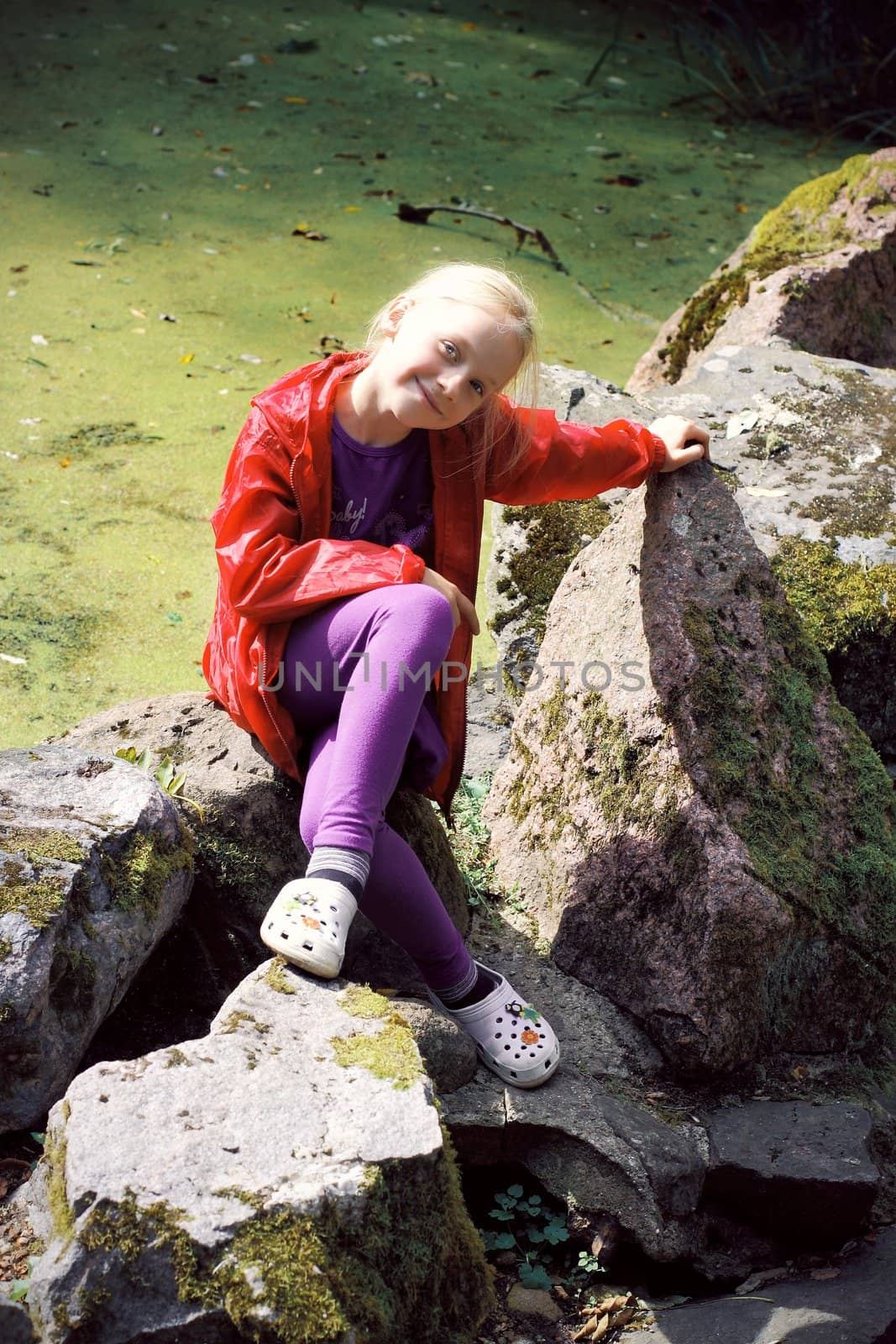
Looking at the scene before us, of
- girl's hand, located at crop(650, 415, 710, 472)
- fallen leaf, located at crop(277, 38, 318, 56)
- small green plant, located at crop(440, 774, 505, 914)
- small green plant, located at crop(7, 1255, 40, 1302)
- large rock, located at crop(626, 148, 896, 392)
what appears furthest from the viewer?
fallen leaf, located at crop(277, 38, 318, 56)

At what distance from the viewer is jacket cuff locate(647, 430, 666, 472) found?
2062 mm

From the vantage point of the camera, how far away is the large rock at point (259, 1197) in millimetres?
1256

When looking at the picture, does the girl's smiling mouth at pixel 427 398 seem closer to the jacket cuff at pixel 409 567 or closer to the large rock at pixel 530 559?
the jacket cuff at pixel 409 567

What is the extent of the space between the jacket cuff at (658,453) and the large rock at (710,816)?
31 mm

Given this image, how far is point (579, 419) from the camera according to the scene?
292 centimetres

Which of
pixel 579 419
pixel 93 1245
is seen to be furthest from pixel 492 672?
pixel 93 1245

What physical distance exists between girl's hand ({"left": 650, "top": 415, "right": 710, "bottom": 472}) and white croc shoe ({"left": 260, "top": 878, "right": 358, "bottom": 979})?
0.87 metres

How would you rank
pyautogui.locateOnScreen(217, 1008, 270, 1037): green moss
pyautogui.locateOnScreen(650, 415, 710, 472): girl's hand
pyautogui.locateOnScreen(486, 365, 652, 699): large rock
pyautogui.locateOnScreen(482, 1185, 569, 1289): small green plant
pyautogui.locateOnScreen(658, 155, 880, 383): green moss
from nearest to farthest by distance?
pyautogui.locateOnScreen(217, 1008, 270, 1037): green moss < pyautogui.locateOnScreen(482, 1185, 569, 1289): small green plant < pyautogui.locateOnScreen(650, 415, 710, 472): girl's hand < pyautogui.locateOnScreen(486, 365, 652, 699): large rock < pyautogui.locateOnScreen(658, 155, 880, 383): green moss

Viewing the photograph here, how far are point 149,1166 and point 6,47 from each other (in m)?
5.80

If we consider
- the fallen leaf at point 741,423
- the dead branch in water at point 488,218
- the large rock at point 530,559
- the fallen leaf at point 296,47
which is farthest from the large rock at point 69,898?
the fallen leaf at point 296,47

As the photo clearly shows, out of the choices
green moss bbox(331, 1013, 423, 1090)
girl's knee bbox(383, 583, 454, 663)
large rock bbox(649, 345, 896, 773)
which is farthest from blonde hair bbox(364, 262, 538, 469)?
green moss bbox(331, 1013, 423, 1090)

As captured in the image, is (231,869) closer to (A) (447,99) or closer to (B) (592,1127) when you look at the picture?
(B) (592,1127)

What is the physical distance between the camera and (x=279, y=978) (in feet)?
5.33

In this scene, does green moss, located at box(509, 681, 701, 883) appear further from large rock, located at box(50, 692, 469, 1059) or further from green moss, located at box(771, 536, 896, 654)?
green moss, located at box(771, 536, 896, 654)
